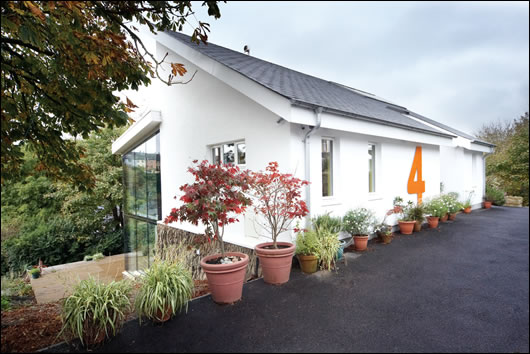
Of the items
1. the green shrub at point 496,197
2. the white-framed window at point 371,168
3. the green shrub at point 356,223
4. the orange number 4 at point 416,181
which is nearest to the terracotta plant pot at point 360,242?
the green shrub at point 356,223

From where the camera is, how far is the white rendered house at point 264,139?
224 inches

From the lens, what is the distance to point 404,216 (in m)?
8.70

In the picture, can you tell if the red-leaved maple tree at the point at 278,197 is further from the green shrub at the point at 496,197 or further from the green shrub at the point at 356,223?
the green shrub at the point at 496,197

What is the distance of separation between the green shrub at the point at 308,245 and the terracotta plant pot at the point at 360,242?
1.66 metres

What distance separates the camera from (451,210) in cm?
981

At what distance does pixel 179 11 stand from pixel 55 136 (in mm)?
2748

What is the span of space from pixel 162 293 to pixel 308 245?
2.74 metres

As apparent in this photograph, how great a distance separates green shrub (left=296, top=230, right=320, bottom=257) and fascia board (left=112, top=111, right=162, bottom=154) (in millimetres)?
7356

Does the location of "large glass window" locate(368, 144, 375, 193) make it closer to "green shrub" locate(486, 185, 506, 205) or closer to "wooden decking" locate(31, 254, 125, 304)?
"wooden decking" locate(31, 254, 125, 304)

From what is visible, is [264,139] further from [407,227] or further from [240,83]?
[407,227]

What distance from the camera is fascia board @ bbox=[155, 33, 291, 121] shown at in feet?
16.6

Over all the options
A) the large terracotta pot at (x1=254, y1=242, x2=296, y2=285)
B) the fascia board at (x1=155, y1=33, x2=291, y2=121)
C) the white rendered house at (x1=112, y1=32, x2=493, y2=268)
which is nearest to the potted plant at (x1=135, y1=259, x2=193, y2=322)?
the large terracotta pot at (x1=254, y1=242, x2=296, y2=285)

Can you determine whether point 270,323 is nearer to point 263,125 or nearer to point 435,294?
point 435,294

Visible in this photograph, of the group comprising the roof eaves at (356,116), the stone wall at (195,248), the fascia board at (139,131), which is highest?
the fascia board at (139,131)
